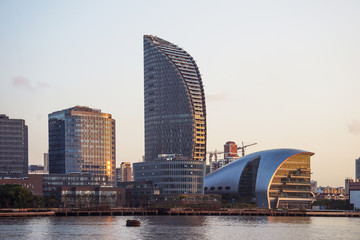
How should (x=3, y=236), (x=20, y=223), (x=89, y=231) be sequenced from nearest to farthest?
1. (x=3, y=236)
2. (x=89, y=231)
3. (x=20, y=223)

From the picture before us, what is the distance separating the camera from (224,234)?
14888cm

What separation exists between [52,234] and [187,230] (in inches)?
1237

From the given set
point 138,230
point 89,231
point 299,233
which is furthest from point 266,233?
point 89,231

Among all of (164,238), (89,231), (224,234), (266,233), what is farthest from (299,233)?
(89,231)

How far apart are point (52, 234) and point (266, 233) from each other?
47.6 meters

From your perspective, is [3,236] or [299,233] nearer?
[3,236]

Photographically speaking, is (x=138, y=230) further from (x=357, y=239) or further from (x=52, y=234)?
(x=357, y=239)

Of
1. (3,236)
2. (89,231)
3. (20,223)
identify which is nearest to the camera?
(3,236)

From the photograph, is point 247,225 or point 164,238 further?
point 247,225

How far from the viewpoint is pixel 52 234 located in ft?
466

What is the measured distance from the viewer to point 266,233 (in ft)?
503

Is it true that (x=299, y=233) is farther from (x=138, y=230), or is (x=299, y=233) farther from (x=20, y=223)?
(x=20, y=223)

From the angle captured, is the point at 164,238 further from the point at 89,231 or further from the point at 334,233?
the point at 334,233

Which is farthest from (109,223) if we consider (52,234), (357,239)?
(357,239)
